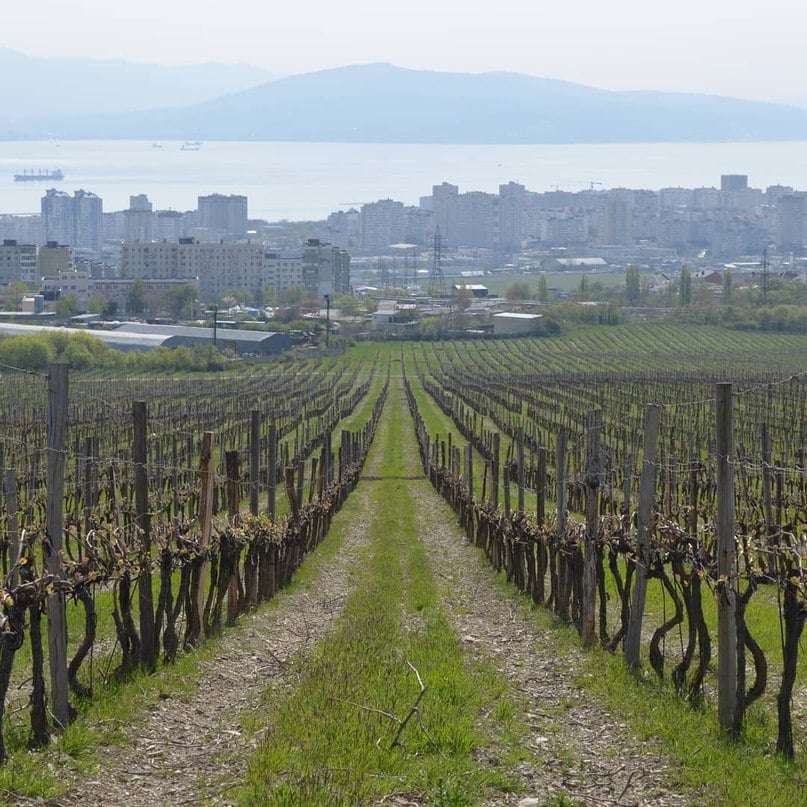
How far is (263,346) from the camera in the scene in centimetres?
11131

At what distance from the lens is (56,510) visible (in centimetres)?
1013

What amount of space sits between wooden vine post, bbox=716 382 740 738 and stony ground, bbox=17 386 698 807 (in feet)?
2.56

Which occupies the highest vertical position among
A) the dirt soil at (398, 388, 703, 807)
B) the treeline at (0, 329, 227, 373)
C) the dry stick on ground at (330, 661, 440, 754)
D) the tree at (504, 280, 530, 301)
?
the tree at (504, 280, 530, 301)

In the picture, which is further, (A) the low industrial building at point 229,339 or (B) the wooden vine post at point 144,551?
(A) the low industrial building at point 229,339

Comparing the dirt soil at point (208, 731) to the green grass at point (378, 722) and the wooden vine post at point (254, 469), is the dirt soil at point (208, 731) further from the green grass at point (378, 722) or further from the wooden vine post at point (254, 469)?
the wooden vine post at point (254, 469)

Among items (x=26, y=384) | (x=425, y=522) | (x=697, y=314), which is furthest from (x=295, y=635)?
(x=697, y=314)

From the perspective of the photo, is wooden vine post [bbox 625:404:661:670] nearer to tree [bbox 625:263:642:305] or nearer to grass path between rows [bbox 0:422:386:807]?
grass path between rows [bbox 0:422:386:807]

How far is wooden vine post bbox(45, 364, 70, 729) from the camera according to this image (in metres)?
9.83

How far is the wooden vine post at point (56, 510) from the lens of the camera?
983 centimetres

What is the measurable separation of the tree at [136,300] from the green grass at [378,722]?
14901cm

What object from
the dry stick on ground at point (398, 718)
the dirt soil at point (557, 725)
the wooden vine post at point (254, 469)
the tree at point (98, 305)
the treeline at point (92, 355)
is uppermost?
the tree at point (98, 305)

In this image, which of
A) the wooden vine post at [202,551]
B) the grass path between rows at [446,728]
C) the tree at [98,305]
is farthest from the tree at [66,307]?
the grass path between rows at [446,728]

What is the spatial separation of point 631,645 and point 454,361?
309 ft

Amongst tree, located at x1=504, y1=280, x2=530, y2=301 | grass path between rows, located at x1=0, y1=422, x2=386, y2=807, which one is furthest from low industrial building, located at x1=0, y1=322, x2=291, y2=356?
grass path between rows, located at x1=0, y1=422, x2=386, y2=807
